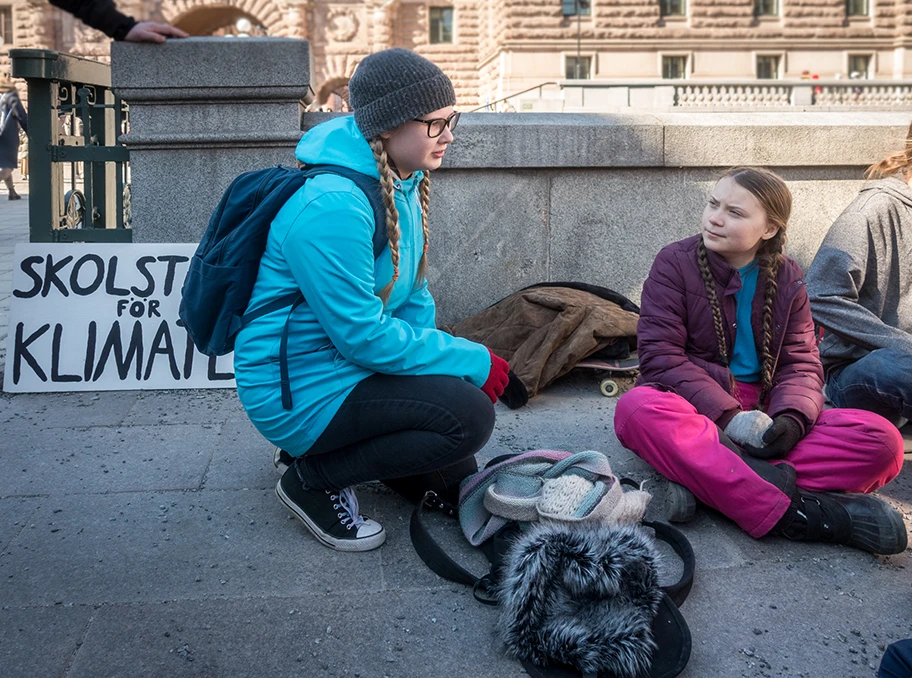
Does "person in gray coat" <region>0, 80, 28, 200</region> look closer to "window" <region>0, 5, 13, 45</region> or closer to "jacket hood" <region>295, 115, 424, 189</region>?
"jacket hood" <region>295, 115, 424, 189</region>

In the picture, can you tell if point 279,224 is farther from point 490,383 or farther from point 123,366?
point 123,366

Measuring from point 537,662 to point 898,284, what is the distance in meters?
2.50

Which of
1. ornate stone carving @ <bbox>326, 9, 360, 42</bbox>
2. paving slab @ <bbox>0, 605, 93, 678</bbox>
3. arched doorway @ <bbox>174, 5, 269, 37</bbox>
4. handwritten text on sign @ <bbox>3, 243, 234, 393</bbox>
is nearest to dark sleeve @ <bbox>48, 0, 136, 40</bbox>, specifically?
handwritten text on sign @ <bbox>3, 243, 234, 393</bbox>

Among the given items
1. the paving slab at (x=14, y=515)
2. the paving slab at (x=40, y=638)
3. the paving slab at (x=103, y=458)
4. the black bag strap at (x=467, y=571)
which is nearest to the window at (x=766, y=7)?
the paving slab at (x=103, y=458)

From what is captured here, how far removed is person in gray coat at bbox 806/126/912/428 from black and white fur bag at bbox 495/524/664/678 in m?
1.71

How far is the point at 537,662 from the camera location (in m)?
2.15

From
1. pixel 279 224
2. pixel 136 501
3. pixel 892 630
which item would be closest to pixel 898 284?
pixel 892 630

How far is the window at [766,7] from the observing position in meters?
34.9

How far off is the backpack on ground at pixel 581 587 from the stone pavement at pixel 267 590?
69 millimetres

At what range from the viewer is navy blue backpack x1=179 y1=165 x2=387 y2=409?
2.65m

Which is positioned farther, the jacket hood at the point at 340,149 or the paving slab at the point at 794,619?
the jacket hood at the point at 340,149

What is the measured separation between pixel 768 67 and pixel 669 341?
115ft

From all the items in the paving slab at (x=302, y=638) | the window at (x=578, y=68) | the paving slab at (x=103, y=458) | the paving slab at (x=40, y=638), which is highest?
the window at (x=578, y=68)

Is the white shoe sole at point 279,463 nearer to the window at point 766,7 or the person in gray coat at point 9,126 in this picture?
the person in gray coat at point 9,126
